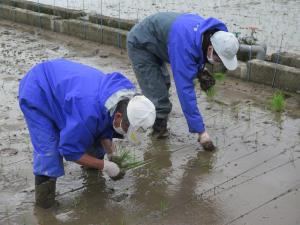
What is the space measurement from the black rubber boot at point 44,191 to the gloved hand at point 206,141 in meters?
1.47

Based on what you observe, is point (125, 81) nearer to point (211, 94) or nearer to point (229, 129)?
point (229, 129)

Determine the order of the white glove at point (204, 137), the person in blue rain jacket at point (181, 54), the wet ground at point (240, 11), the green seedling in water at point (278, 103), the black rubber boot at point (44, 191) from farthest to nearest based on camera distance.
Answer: the wet ground at point (240, 11) → the green seedling in water at point (278, 103) → the white glove at point (204, 137) → the person in blue rain jacket at point (181, 54) → the black rubber boot at point (44, 191)

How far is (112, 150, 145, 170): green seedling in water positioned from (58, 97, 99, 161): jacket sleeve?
2.87 feet

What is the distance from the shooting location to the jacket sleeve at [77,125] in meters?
3.19

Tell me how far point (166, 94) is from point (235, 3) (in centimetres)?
875

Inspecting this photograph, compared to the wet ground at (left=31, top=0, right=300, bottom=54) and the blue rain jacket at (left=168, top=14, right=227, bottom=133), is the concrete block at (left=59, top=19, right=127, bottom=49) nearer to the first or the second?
the wet ground at (left=31, top=0, right=300, bottom=54)

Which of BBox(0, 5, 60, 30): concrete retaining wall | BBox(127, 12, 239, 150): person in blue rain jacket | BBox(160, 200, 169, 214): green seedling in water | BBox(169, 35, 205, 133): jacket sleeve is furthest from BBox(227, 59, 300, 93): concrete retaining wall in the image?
BBox(0, 5, 60, 30): concrete retaining wall

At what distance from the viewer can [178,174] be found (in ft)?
14.0

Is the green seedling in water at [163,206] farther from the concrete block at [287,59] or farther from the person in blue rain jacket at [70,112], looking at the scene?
the concrete block at [287,59]

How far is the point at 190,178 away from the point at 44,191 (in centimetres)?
128

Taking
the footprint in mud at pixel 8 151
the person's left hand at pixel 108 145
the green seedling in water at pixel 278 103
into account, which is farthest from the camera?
the green seedling in water at pixel 278 103

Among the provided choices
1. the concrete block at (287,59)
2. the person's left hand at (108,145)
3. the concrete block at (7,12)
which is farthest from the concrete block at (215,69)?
the concrete block at (7,12)

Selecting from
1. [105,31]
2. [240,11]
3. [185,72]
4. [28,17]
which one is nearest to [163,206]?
[185,72]

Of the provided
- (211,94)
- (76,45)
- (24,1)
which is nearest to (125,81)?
(211,94)
